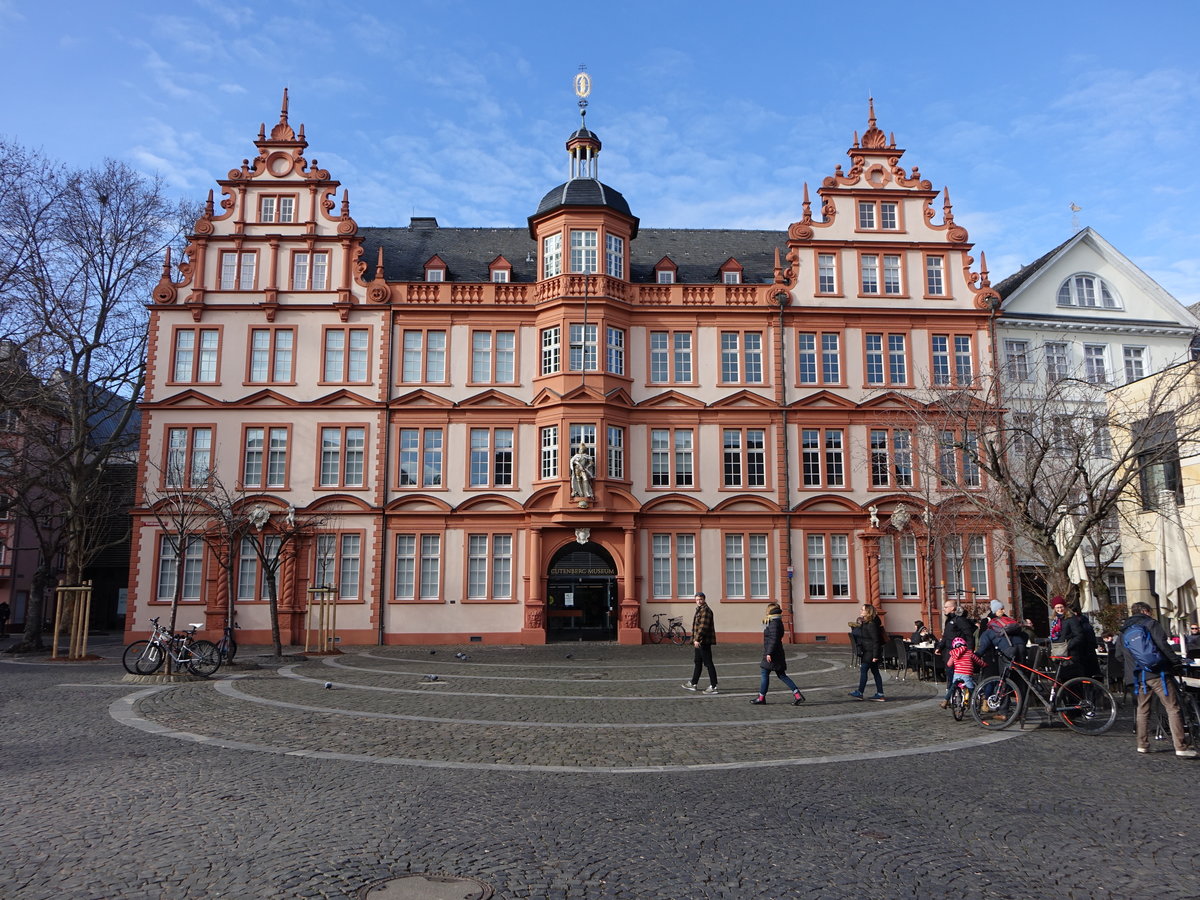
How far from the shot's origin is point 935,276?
36.1 metres

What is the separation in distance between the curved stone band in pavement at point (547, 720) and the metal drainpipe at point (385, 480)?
10671 mm

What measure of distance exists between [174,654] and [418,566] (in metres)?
14.0

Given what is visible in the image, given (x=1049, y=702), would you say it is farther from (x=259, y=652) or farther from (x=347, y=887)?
(x=259, y=652)

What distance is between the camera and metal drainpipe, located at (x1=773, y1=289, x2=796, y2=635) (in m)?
33.5

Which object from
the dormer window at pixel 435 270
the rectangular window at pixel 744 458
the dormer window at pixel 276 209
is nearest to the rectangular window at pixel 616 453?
the rectangular window at pixel 744 458

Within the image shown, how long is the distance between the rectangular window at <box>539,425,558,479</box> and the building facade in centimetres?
11

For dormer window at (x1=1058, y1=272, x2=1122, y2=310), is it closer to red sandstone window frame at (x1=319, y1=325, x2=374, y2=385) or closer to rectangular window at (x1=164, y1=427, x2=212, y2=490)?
red sandstone window frame at (x1=319, y1=325, x2=374, y2=385)

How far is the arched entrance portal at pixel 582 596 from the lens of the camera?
3438 centimetres

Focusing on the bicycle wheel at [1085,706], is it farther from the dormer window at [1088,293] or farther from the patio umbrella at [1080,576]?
the dormer window at [1088,293]

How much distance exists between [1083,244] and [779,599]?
787 inches

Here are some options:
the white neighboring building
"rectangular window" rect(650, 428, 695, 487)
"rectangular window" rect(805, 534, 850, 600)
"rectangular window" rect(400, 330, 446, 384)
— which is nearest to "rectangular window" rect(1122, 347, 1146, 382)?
the white neighboring building

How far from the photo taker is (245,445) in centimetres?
3397

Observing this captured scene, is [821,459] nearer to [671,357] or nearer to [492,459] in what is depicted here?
[671,357]

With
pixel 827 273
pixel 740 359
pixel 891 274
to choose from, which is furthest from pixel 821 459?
pixel 891 274
